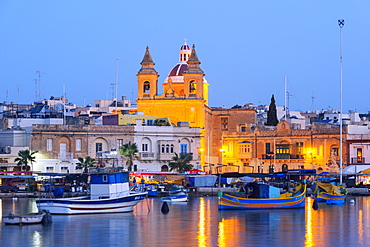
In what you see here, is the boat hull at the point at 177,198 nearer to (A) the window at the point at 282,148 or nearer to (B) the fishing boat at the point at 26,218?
(B) the fishing boat at the point at 26,218

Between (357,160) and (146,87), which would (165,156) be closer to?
(146,87)

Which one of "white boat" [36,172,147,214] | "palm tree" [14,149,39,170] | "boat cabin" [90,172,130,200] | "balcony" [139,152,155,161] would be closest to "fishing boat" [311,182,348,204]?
"white boat" [36,172,147,214]

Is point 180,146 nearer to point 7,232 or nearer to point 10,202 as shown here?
point 10,202

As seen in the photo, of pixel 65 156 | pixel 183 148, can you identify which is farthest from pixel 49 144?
pixel 183 148

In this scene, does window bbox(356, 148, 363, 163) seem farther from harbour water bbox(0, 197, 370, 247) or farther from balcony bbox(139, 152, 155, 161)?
harbour water bbox(0, 197, 370, 247)

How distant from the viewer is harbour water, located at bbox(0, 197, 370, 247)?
4000cm

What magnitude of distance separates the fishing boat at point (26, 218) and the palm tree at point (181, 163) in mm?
41047

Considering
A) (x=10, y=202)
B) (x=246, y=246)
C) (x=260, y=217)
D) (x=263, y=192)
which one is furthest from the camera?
(x=10, y=202)

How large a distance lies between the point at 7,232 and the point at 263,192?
65.8ft

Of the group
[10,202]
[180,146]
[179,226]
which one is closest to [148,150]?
[180,146]

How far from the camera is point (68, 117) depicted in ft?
326

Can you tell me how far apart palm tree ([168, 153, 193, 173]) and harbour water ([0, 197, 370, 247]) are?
2720 centimetres

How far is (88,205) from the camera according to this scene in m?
53.8

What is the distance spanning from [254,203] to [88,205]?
10928mm
